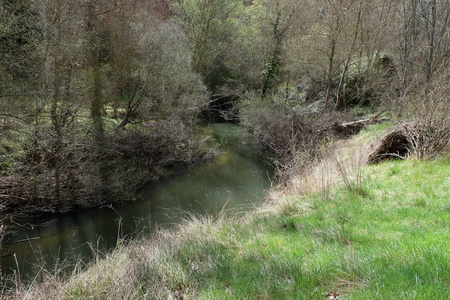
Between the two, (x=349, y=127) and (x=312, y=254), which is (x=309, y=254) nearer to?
(x=312, y=254)

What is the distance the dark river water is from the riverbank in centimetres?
82

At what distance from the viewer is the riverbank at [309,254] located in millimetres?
2473

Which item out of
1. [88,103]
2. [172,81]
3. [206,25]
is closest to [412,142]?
[88,103]

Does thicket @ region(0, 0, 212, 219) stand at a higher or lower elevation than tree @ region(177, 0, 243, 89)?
lower

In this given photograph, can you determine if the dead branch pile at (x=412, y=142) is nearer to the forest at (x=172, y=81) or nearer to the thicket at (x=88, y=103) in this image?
the forest at (x=172, y=81)

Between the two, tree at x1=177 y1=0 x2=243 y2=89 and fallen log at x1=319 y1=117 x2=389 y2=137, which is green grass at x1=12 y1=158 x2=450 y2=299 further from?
tree at x1=177 y1=0 x2=243 y2=89

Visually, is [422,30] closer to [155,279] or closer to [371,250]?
[371,250]

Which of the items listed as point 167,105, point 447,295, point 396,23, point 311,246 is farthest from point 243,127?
point 447,295

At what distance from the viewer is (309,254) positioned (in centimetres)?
328

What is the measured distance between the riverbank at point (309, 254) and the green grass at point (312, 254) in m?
0.01

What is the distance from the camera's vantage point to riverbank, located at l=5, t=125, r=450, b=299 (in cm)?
247

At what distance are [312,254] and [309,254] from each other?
0.03m

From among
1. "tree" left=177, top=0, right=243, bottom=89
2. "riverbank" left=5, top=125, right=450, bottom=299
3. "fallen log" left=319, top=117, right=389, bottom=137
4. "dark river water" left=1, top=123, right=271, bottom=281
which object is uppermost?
"tree" left=177, top=0, right=243, bottom=89

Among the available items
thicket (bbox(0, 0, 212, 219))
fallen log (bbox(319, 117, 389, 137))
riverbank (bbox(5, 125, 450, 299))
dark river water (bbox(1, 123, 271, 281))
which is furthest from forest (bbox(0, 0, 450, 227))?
riverbank (bbox(5, 125, 450, 299))
